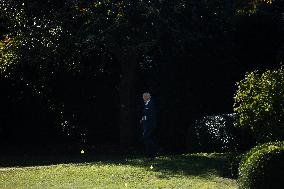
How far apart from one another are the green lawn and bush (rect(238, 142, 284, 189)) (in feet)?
5.62

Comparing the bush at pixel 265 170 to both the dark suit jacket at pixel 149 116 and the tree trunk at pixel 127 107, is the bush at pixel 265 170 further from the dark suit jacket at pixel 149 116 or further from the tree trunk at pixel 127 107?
the tree trunk at pixel 127 107

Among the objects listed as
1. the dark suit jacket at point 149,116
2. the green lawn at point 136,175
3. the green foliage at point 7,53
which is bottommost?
the green lawn at point 136,175

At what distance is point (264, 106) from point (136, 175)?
9.93ft

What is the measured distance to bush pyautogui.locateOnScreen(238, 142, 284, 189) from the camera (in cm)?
814

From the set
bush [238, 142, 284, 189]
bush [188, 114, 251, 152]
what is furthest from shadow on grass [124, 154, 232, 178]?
bush [238, 142, 284, 189]

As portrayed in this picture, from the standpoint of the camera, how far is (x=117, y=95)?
2047 centimetres

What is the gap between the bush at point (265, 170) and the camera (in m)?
8.14

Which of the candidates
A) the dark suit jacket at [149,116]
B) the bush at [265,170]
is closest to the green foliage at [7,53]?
the dark suit jacket at [149,116]

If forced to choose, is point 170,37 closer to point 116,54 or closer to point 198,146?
point 116,54

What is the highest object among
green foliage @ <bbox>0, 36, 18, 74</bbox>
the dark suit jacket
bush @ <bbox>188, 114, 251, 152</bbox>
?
green foliage @ <bbox>0, 36, 18, 74</bbox>

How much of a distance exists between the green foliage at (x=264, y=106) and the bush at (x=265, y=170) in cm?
196

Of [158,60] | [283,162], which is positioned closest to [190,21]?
[158,60]

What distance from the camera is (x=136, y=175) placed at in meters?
11.3

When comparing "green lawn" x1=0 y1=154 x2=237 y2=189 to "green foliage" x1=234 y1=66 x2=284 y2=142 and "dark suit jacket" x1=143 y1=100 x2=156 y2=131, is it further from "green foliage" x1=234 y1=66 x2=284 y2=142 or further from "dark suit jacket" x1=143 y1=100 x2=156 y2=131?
"green foliage" x1=234 y1=66 x2=284 y2=142
